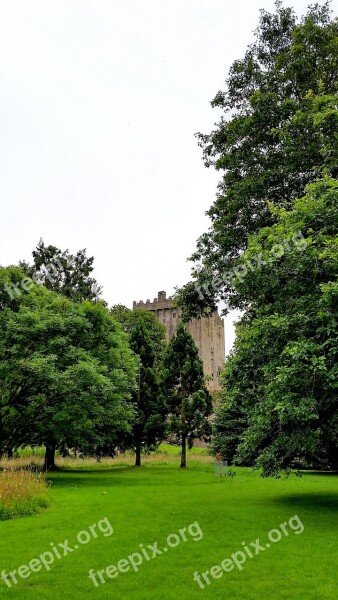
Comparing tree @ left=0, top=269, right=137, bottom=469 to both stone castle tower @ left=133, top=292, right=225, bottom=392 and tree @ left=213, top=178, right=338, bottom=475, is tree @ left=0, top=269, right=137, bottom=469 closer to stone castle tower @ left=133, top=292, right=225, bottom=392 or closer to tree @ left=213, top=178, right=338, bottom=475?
tree @ left=213, top=178, right=338, bottom=475

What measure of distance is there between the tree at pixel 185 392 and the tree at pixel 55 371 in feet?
36.2

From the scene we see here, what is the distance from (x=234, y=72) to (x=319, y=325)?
15.4 meters

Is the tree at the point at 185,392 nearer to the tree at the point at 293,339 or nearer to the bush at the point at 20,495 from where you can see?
the bush at the point at 20,495

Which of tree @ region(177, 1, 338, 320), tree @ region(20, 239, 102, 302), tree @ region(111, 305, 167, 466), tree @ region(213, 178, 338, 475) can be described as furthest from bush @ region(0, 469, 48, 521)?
tree @ region(20, 239, 102, 302)

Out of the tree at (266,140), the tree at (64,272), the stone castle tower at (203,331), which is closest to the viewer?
the tree at (266,140)

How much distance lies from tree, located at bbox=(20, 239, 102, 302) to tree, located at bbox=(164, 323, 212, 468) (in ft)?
34.2

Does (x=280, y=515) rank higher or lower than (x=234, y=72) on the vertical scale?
lower

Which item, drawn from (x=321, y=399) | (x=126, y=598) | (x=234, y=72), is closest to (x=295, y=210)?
(x=321, y=399)

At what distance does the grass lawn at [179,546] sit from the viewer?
742cm

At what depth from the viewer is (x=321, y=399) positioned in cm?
1300

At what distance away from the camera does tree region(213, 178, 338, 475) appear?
39.4ft

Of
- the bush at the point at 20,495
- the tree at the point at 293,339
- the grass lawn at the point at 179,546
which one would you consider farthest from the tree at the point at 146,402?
the tree at the point at 293,339

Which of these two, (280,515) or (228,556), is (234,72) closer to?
(280,515)

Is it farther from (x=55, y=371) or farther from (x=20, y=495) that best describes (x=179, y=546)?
(x=55, y=371)
